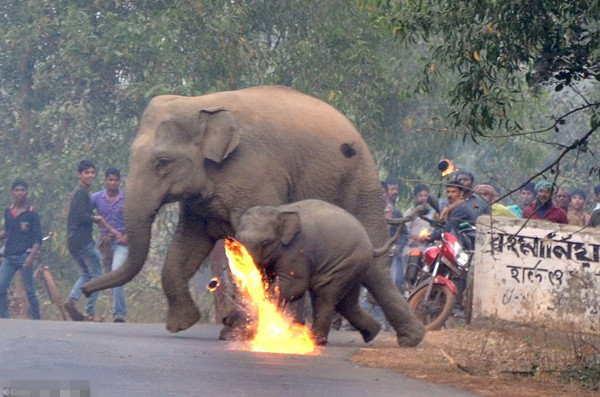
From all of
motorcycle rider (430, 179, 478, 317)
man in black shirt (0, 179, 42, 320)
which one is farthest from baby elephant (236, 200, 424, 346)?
man in black shirt (0, 179, 42, 320)

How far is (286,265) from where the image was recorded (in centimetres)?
1307

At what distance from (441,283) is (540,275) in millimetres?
1316

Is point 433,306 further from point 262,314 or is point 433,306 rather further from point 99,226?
point 99,226

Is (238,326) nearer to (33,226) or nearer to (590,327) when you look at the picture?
(590,327)

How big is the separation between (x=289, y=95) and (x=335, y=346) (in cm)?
272

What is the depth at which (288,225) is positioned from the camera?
42.8ft

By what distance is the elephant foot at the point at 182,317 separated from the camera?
14219 millimetres

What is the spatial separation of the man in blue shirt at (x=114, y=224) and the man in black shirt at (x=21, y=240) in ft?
2.75

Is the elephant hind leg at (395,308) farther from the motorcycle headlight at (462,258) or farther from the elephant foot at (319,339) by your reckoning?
the motorcycle headlight at (462,258)

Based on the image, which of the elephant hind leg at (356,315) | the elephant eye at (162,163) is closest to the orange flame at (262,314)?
the elephant hind leg at (356,315)

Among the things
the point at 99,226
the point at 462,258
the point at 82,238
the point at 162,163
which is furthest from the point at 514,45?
the point at 99,226

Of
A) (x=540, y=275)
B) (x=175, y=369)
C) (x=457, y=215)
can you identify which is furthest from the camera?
(x=457, y=215)

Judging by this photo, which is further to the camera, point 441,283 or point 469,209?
point 469,209

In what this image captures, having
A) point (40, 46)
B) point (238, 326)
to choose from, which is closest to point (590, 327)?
point (238, 326)
